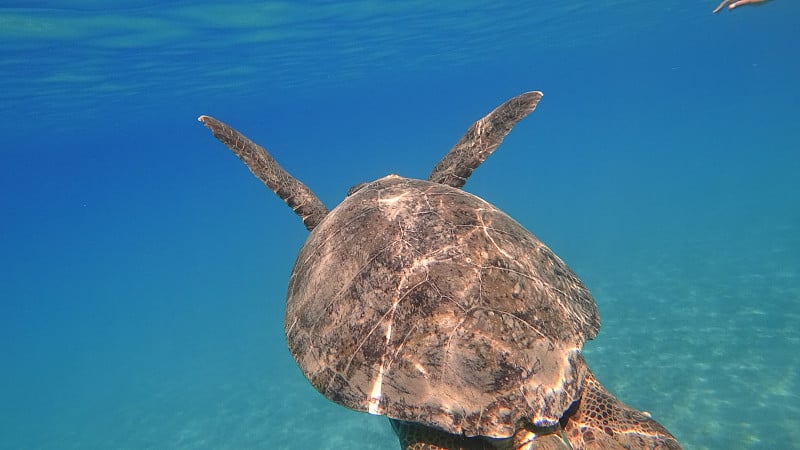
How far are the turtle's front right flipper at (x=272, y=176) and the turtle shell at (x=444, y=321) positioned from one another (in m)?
2.33

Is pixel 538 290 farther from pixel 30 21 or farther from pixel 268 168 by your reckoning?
pixel 30 21

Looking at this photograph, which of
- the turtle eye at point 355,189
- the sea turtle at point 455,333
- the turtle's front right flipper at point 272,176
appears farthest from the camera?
the turtle's front right flipper at point 272,176

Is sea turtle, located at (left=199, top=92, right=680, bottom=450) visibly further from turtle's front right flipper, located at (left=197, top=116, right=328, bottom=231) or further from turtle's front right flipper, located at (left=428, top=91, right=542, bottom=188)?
turtle's front right flipper, located at (left=197, top=116, right=328, bottom=231)

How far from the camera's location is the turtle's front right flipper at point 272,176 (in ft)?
21.8

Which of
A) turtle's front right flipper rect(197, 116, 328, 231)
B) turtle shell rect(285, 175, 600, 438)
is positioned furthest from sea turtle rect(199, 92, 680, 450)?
turtle's front right flipper rect(197, 116, 328, 231)

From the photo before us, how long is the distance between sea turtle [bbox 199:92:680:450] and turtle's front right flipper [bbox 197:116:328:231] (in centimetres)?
225

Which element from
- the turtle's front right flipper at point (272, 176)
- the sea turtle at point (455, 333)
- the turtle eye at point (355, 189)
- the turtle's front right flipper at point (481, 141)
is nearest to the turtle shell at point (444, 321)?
the sea turtle at point (455, 333)

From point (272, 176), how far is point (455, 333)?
14.9 ft

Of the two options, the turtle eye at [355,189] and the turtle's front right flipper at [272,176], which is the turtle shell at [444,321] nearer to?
the turtle eye at [355,189]

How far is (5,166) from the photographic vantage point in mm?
61312

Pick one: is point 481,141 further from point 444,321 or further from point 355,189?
point 444,321

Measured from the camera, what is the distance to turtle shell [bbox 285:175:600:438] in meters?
3.07

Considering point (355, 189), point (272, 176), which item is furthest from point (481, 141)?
point (272, 176)

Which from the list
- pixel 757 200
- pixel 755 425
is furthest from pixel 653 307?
pixel 757 200
